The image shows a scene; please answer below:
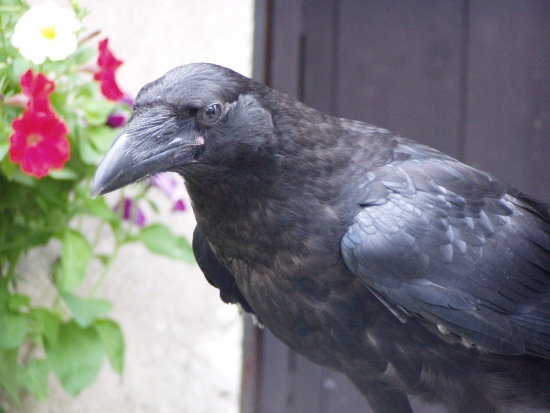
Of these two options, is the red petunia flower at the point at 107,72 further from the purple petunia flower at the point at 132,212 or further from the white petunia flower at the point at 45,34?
the purple petunia flower at the point at 132,212

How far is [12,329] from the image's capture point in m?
2.51

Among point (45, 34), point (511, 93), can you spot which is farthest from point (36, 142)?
point (511, 93)

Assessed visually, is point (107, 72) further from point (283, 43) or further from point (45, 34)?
point (283, 43)

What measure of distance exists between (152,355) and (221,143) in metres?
1.51

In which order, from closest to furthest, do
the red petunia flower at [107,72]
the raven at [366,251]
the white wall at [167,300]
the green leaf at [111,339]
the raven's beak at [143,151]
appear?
the raven's beak at [143,151]
the raven at [366,251]
the red petunia flower at [107,72]
the green leaf at [111,339]
the white wall at [167,300]

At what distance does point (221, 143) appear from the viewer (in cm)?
176

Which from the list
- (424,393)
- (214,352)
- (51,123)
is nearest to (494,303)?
(424,393)

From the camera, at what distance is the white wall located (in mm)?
3055

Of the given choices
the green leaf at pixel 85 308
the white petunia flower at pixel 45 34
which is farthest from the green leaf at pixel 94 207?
the white petunia flower at pixel 45 34

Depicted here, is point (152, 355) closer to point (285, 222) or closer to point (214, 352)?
point (214, 352)

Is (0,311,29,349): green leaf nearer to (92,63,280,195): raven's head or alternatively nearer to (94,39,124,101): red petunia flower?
(94,39,124,101): red petunia flower

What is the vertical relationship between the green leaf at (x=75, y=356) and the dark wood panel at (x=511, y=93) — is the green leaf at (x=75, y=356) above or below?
below

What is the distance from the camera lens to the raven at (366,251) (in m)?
1.82

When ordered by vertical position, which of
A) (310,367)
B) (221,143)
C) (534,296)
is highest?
(221,143)
